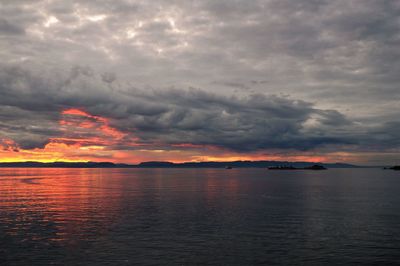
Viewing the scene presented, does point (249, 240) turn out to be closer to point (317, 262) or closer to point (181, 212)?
point (317, 262)

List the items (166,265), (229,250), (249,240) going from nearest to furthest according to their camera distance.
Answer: (166,265)
(229,250)
(249,240)

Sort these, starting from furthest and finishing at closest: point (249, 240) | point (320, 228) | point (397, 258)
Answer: point (320, 228)
point (249, 240)
point (397, 258)

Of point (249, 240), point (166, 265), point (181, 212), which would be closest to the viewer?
point (166, 265)

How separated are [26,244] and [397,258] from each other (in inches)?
1912

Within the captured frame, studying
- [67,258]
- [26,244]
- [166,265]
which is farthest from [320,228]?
[26,244]

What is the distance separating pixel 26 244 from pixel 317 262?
38.5 meters

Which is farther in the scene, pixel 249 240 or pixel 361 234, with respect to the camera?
pixel 361 234

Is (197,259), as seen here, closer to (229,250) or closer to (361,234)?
(229,250)

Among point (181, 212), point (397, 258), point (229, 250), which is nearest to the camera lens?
point (397, 258)

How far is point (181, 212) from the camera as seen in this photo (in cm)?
7788

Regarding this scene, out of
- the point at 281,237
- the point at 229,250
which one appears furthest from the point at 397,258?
the point at 229,250

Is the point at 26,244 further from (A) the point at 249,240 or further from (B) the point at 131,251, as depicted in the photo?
(A) the point at 249,240

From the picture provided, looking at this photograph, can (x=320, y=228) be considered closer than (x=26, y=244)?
No

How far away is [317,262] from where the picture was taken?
4212 centimetres
